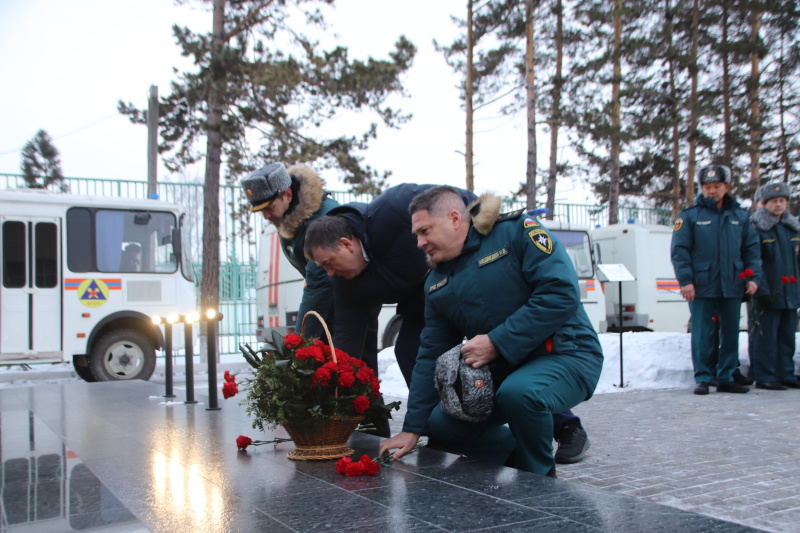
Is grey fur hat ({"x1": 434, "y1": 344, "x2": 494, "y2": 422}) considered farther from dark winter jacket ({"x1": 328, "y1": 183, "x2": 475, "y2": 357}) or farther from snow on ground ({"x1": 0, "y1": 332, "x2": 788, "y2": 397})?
snow on ground ({"x1": 0, "y1": 332, "x2": 788, "y2": 397})

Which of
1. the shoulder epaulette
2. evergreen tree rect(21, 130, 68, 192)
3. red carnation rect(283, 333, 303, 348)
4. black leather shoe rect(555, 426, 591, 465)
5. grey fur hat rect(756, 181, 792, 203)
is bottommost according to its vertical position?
black leather shoe rect(555, 426, 591, 465)

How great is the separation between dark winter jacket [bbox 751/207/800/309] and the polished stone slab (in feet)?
18.3

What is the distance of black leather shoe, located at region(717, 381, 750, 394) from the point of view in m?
7.88

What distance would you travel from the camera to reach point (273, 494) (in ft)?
10.3

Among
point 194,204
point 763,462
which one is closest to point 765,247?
point 763,462

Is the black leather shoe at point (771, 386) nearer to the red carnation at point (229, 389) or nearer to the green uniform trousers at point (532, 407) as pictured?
the green uniform trousers at point (532, 407)

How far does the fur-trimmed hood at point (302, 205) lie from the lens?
446 cm

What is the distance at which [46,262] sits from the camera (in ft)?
39.0

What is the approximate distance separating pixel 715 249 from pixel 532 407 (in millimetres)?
5372

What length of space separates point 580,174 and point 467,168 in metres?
6.61

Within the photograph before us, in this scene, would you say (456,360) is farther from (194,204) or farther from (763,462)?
(194,204)

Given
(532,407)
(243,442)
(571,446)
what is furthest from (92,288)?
(532,407)

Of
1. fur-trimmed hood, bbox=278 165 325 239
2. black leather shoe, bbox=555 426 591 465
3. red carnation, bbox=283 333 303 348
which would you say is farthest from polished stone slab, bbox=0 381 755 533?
fur-trimmed hood, bbox=278 165 325 239

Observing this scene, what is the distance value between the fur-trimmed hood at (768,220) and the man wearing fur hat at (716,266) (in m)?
0.48
